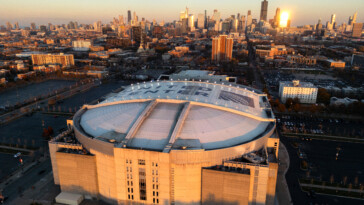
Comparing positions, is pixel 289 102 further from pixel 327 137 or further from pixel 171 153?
pixel 171 153

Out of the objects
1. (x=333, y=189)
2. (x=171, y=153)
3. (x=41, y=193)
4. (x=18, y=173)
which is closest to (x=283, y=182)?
(x=333, y=189)

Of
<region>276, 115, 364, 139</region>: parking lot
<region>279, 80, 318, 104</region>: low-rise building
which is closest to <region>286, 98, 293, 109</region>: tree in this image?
<region>279, 80, 318, 104</region>: low-rise building

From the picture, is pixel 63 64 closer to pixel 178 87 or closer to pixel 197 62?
pixel 197 62

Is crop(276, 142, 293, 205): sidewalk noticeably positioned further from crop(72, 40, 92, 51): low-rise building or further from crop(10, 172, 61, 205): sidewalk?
crop(72, 40, 92, 51): low-rise building

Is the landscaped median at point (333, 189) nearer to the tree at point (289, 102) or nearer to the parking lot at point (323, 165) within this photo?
the parking lot at point (323, 165)

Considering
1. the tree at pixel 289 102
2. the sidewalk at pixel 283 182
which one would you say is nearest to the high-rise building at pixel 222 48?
the tree at pixel 289 102

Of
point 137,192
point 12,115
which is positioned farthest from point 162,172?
point 12,115

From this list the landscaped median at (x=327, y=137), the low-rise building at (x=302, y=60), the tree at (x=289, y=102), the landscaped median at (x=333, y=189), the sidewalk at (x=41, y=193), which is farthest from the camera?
the low-rise building at (x=302, y=60)
